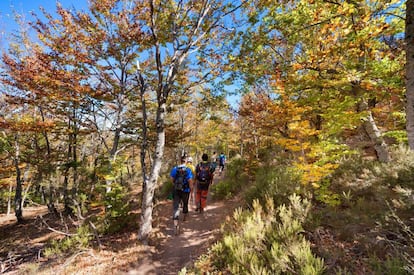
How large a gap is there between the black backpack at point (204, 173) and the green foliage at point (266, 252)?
246 cm

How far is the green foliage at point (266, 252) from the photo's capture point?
3.07 m

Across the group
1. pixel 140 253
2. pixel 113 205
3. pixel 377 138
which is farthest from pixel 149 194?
pixel 377 138

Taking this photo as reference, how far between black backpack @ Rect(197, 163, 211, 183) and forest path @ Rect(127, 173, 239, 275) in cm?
150

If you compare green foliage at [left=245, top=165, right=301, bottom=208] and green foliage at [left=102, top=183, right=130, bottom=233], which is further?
green foliage at [left=102, top=183, right=130, bottom=233]

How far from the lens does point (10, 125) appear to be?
800cm

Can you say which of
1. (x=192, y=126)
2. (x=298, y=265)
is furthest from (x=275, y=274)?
(x=192, y=126)

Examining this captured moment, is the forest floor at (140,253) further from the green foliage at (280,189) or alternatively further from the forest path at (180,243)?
the green foliage at (280,189)

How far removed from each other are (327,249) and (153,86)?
877cm

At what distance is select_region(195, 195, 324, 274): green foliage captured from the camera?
3.07 metres

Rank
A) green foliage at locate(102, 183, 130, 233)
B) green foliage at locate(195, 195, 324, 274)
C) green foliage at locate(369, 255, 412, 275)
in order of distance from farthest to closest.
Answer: green foliage at locate(102, 183, 130, 233), green foliage at locate(195, 195, 324, 274), green foliage at locate(369, 255, 412, 275)

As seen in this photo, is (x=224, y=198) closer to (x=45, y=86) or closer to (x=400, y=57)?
(x=400, y=57)

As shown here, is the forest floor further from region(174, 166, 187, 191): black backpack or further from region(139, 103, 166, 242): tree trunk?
region(174, 166, 187, 191): black backpack

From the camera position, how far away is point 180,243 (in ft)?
18.6

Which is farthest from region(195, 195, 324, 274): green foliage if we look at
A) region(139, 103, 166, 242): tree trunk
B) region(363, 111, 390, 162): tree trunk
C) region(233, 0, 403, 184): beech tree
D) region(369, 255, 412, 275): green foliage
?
region(363, 111, 390, 162): tree trunk
